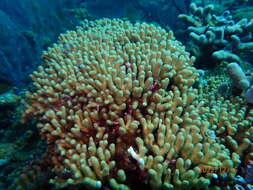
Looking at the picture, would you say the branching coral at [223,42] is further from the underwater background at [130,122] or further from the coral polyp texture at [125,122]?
the coral polyp texture at [125,122]

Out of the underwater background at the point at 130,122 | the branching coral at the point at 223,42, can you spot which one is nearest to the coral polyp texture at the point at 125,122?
the underwater background at the point at 130,122

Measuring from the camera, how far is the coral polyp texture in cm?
196

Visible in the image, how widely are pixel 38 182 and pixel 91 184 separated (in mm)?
1091

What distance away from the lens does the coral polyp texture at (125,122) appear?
6.43ft

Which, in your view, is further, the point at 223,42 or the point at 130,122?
the point at 223,42

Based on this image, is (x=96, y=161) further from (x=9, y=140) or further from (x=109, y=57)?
(x=9, y=140)

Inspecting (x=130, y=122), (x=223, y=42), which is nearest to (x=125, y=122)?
(x=130, y=122)

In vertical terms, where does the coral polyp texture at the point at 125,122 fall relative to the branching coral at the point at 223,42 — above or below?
below

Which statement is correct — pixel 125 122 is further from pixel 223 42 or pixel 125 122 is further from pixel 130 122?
pixel 223 42

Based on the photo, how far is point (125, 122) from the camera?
2.33 meters

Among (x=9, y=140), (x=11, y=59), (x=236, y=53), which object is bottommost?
(x=9, y=140)

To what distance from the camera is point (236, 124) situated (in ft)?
8.73

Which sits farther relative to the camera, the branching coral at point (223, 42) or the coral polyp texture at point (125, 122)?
the branching coral at point (223, 42)

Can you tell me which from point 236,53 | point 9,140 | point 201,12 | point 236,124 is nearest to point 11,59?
point 9,140
